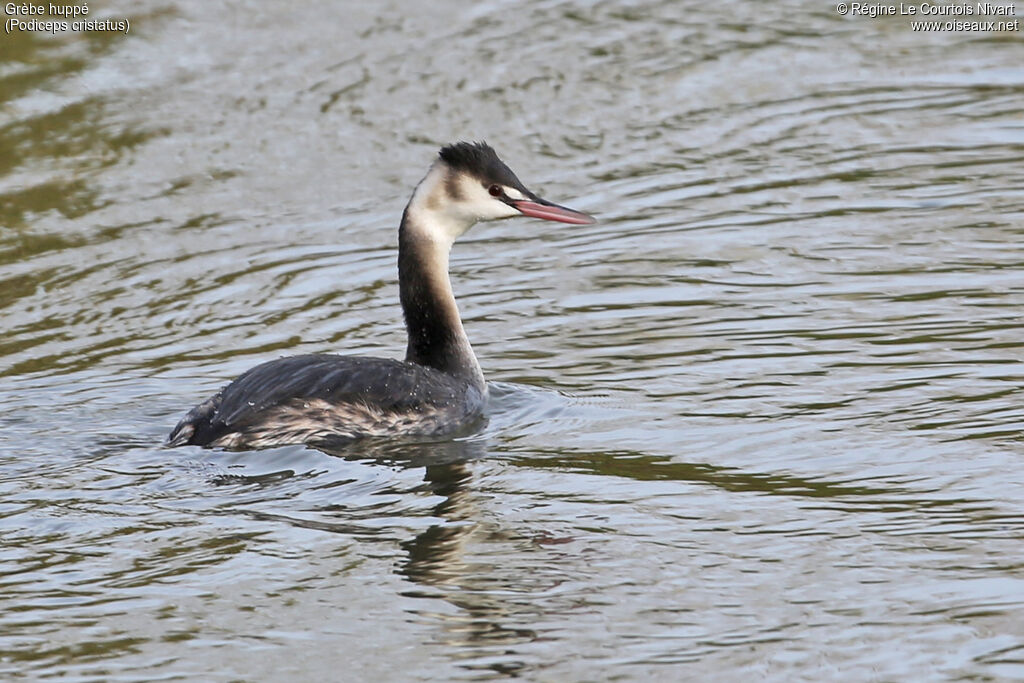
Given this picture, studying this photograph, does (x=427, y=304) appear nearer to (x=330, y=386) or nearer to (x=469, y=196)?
(x=469, y=196)

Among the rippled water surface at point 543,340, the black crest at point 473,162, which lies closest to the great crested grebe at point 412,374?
the black crest at point 473,162

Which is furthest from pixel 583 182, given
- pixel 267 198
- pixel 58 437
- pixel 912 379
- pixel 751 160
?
pixel 58 437

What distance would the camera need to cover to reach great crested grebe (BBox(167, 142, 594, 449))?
24.4 ft

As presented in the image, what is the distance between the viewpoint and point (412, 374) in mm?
7926

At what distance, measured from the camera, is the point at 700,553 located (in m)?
6.14

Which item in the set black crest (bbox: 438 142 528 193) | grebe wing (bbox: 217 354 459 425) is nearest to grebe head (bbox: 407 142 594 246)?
black crest (bbox: 438 142 528 193)

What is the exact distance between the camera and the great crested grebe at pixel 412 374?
7.45 m

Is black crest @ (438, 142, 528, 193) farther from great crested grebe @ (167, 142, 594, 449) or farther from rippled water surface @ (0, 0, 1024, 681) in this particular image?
rippled water surface @ (0, 0, 1024, 681)

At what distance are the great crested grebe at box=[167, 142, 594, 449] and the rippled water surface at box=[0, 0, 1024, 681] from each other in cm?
16

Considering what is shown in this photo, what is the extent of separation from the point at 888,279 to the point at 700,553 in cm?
359

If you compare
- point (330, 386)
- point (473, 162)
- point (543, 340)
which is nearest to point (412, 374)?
point (330, 386)

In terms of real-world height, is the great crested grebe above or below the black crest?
below

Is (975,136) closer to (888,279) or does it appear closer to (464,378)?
(888,279)

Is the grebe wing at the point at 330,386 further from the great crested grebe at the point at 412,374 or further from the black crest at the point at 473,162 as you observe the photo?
the black crest at the point at 473,162
